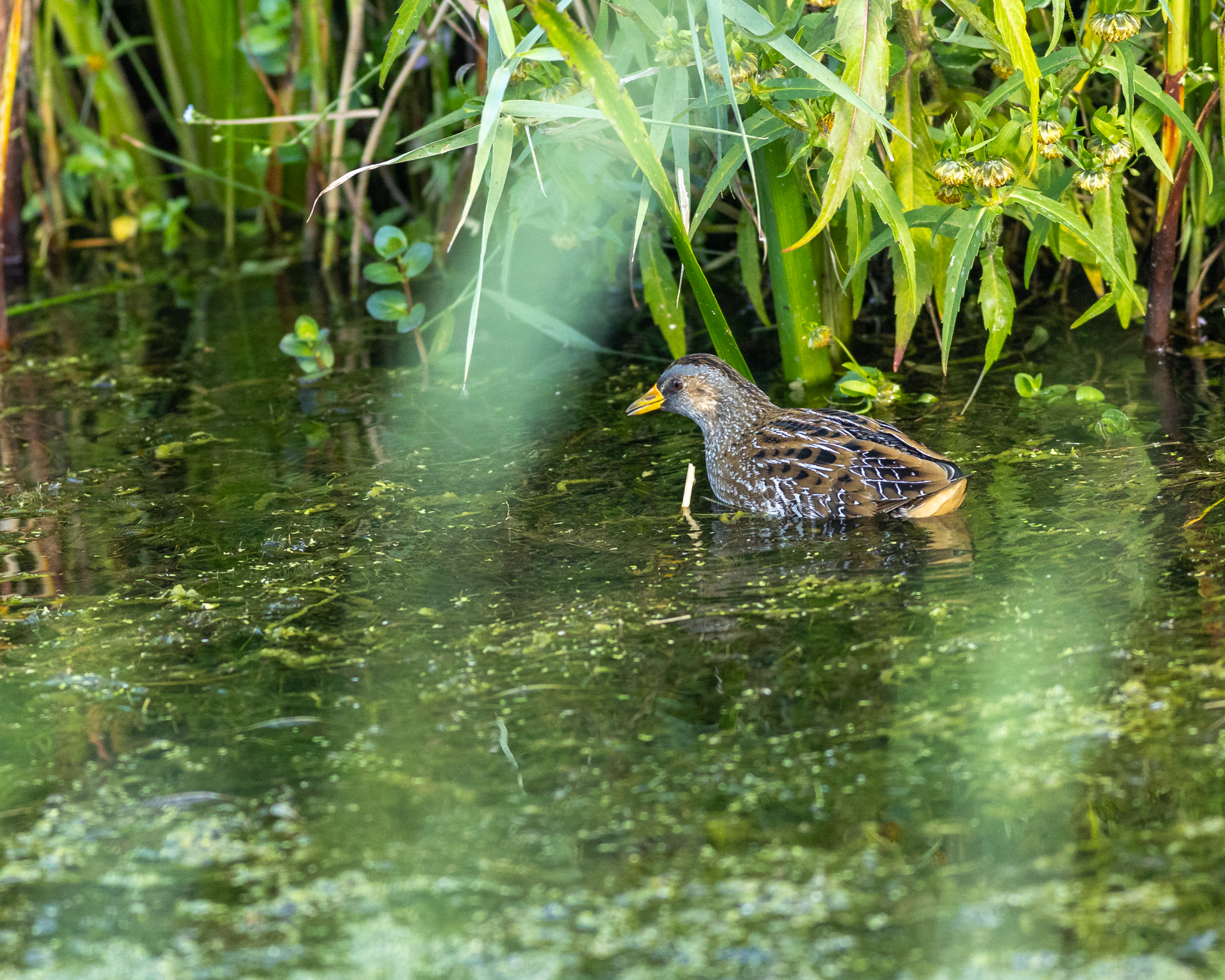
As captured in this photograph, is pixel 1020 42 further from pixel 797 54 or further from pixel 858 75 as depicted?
pixel 797 54

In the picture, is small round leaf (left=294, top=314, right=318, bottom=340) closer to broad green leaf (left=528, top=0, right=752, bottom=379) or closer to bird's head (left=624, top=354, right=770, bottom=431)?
bird's head (left=624, top=354, right=770, bottom=431)

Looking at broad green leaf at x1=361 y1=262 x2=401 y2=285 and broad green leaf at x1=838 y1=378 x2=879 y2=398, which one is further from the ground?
broad green leaf at x1=361 y1=262 x2=401 y2=285

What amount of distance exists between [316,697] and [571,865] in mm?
800

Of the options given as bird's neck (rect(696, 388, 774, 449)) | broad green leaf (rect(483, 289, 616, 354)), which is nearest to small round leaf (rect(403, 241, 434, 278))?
broad green leaf (rect(483, 289, 616, 354))

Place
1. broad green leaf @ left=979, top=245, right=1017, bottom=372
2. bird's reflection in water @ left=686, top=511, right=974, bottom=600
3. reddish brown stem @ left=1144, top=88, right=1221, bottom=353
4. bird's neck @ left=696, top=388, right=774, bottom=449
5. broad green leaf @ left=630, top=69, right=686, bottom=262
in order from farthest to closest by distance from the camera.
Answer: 1. reddish brown stem @ left=1144, top=88, right=1221, bottom=353
2. bird's neck @ left=696, top=388, right=774, bottom=449
3. broad green leaf @ left=979, top=245, right=1017, bottom=372
4. broad green leaf @ left=630, top=69, right=686, bottom=262
5. bird's reflection in water @ left=686, top=511, right=974, bottom=600

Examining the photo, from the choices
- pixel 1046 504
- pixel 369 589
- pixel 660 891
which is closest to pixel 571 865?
pixel 660 891

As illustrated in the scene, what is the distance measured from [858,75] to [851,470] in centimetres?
98

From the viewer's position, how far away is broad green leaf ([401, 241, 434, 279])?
4.92 metres

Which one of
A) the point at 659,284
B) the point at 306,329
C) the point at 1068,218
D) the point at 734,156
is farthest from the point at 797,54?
the point at 306,329

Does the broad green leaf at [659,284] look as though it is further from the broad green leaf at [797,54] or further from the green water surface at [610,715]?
the broad green leaf at [797,54]

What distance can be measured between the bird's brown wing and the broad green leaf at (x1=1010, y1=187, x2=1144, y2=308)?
0.68 meters

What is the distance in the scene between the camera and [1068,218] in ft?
11.8

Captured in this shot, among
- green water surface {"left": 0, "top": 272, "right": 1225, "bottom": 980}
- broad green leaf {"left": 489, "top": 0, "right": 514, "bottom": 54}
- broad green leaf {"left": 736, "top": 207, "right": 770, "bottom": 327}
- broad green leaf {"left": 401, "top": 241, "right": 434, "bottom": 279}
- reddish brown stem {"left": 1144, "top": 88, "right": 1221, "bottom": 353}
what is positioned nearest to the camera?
green water surface {"left": 0, "top": 272, "right": 1225, "bottom": 980}

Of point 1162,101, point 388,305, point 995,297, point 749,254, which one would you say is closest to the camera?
point 1162,101
